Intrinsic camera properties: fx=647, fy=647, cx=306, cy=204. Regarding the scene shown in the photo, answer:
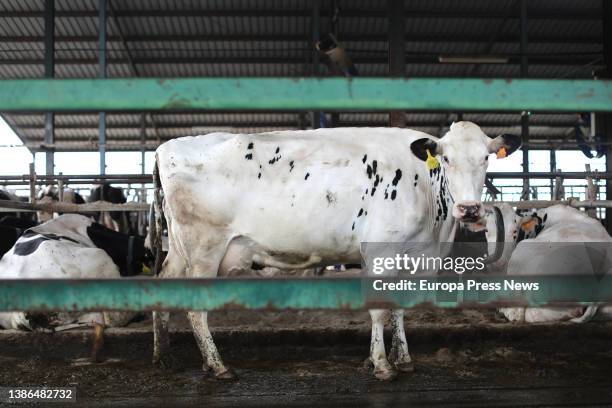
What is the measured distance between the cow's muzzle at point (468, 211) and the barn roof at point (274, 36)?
40.7 feet

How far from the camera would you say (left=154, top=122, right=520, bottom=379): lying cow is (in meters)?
4.97

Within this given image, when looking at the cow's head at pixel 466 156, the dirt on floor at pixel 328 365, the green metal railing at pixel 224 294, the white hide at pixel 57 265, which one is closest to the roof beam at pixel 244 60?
the white hide at pixel 57 265

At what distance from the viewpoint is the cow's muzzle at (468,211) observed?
14.6 ft

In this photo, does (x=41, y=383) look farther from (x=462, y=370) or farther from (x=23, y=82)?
(x=23, y=82)

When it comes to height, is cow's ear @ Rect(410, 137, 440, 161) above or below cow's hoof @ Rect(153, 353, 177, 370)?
above

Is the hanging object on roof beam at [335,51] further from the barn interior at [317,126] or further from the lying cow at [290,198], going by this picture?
the lying cow at [290,198]

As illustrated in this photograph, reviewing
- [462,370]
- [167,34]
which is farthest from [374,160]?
[167,34]

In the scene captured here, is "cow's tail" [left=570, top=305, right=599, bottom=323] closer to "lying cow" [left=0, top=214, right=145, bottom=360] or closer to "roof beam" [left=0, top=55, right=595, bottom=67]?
"lying cow" [left=0, top=214, right=145, bottom=360]

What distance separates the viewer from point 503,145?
16.1 ft

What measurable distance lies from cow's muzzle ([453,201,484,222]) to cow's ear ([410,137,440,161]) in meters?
0.56

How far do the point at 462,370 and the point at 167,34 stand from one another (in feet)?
53.3

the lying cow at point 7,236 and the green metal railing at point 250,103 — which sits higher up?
the green metal railing at point 250,103

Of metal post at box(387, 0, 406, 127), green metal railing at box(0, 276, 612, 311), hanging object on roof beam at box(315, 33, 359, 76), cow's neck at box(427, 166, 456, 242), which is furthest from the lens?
hanging object on roof beam at box(315, 33, 359, 76)

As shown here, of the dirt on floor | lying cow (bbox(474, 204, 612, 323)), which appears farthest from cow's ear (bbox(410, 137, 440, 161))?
lying cow (bbox(474, 204, 612, 323))
